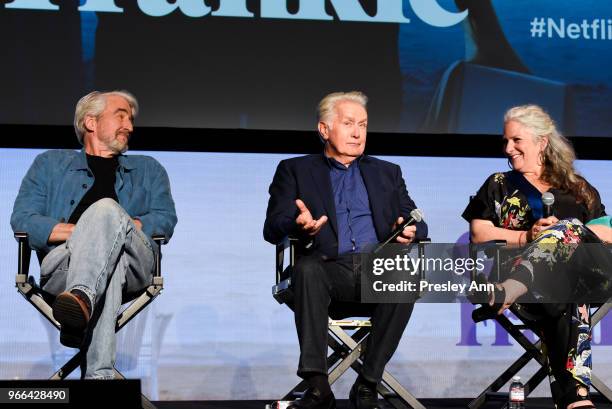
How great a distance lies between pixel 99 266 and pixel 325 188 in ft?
3.57

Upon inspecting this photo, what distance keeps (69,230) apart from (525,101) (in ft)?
7.95

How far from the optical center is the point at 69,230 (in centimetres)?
365

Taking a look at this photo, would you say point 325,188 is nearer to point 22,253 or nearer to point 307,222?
point 307,222

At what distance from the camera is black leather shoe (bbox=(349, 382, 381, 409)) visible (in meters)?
3.48


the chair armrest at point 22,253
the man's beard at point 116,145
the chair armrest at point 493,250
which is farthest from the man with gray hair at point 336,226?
the chair armrest at point 22,253

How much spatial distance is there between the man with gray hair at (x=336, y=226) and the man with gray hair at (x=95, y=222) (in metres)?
0.51

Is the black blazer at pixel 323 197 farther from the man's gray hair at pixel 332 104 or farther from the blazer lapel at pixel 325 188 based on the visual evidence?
the man's gray hair at pixel 332 104

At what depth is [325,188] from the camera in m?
4.02

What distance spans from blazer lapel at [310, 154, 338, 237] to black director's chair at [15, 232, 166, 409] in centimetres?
67

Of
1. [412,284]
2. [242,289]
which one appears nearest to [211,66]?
[242,289]

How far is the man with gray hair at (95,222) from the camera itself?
3.25 meters

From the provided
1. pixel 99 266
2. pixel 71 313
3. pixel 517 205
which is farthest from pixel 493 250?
pixel 71 313

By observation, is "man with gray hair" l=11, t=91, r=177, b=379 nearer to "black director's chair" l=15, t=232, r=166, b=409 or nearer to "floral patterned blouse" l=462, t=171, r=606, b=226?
"black director's chair" l=15, t=232, r=166, b=409

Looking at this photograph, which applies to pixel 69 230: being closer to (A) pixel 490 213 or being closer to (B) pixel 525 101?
(A) pixel 490 213
